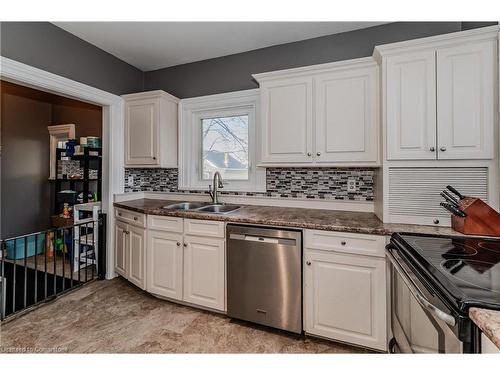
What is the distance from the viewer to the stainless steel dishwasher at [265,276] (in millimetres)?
1770

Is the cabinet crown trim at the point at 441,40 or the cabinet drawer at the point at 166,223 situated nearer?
the cabinet crown trim at the point at 441,40

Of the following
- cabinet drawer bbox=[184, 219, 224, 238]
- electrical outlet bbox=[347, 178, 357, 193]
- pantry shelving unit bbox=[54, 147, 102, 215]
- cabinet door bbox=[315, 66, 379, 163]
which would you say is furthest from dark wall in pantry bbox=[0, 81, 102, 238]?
electrical outlet bbox=[347, 178, 357, 193]

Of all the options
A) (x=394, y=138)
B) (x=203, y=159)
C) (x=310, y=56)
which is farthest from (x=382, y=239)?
(x=203, y=159)

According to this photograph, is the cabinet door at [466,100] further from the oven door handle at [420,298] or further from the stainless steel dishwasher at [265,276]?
the stainless steel dishwasher at [265,276]

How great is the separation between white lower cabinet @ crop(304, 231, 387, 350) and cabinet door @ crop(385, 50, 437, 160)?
699mm

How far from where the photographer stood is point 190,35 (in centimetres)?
244

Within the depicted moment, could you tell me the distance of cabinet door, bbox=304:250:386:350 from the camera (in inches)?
62.7

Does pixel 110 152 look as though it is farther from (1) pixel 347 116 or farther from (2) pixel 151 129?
(1) pixel 347 116

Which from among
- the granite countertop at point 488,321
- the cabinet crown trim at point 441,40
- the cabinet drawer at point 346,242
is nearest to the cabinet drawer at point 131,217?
the cabinet drawer at point 346,242

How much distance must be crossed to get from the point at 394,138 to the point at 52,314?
122 inches

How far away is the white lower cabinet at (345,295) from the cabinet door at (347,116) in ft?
2.30

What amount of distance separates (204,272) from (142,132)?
1783 mm

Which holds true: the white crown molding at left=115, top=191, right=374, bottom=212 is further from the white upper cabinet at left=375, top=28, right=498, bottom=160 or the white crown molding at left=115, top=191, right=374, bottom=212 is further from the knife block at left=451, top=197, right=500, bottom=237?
the knife block at left=451, top=197, right=500, bottom=237

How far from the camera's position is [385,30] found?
223 centimetres
